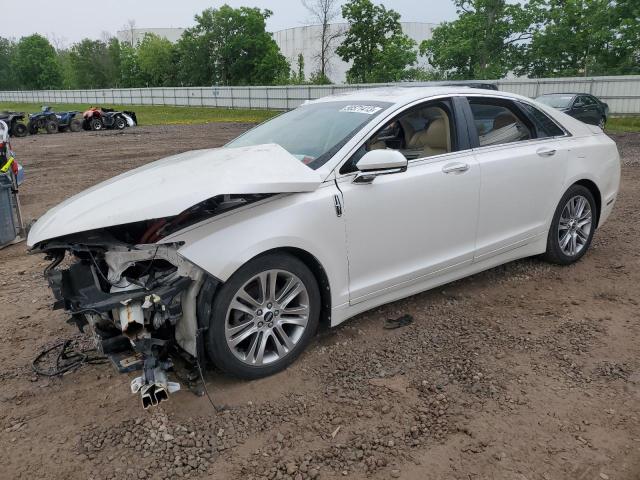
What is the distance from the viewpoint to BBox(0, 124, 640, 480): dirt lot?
8.55 ft

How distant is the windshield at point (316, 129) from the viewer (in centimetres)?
370

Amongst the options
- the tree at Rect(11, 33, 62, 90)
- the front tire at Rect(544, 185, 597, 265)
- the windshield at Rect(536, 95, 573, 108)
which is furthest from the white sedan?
the tree at Rect(11, 33, 62, 90)

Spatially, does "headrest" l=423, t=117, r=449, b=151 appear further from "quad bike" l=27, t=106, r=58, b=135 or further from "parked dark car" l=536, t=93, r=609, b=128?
"quad bike" l=27, t=106, r=58, b=135

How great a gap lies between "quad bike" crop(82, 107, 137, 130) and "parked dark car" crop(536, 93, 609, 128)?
18689 millimetres

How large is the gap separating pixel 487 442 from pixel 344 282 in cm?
129

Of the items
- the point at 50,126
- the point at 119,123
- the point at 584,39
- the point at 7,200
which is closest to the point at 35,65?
the point at 119,123

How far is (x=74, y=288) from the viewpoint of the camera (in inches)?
123

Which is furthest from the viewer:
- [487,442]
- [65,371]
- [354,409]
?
[65,371]

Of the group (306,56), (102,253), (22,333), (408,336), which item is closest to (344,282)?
(408,336)

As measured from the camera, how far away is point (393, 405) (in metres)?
3.06

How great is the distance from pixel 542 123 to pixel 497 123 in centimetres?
61

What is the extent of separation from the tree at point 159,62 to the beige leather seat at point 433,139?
230 feet

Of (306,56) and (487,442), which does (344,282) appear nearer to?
(487,442)

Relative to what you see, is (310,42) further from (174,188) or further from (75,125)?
(174,188)
